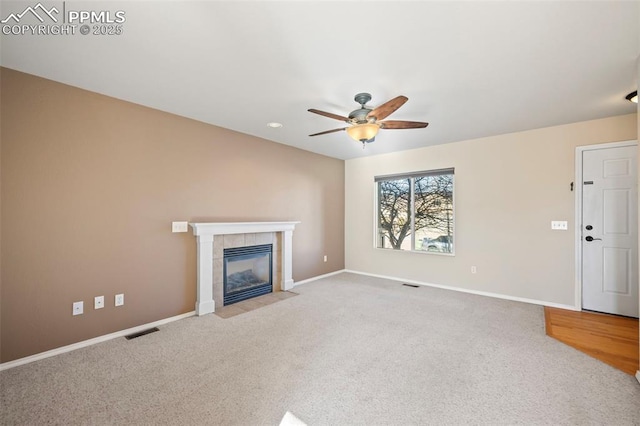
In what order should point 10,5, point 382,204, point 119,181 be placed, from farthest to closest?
point 382,204
point 119,181
point 10,5

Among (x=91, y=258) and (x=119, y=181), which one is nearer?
(x=91, y=258)

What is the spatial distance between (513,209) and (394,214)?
1979mm

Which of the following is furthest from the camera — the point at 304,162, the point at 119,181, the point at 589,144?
the point at 304,162

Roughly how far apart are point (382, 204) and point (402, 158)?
1.01 metres

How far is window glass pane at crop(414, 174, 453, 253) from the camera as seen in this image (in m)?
4.80

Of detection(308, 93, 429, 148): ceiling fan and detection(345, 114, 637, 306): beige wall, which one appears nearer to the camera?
detection(308, 93, 429, 148): ceiling fan

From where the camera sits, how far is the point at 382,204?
18.6ft

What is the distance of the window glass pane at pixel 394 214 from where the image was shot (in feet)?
17.4

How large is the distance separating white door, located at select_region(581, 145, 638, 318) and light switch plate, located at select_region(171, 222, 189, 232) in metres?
5.26

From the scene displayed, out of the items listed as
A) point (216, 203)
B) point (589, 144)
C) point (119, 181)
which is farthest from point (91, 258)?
point (589, 144)

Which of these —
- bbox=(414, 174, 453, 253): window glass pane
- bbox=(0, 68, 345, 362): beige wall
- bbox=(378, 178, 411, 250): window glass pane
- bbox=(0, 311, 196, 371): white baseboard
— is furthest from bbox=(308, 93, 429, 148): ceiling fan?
bbox=(0, 311, 196, 371): white baseboard

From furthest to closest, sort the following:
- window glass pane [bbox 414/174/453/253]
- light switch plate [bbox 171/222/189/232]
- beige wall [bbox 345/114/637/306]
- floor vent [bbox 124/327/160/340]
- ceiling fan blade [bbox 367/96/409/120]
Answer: window glass pane [bbox 414/174/453/253], beige wall [bbox 345/114/637/306], light switch plate [bbox 171/222/189/232], floor vent [bbox 124/327/160/340], ceiling fan blade [bbox 367/96/409/120]

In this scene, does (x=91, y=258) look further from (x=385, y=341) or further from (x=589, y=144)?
(x=589, y=144)

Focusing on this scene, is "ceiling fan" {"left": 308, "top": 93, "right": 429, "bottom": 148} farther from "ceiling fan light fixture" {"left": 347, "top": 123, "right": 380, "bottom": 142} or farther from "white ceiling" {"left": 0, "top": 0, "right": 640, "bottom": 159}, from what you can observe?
"white ceiling" {"left": 0, "top": 0, "right": 640, "bottom": 159}
